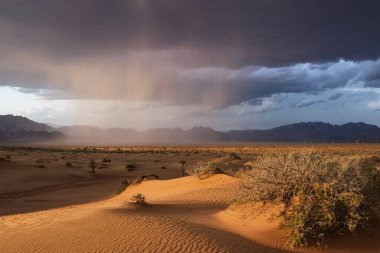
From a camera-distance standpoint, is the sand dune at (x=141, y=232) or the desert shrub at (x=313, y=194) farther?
the desert shrub at (x=313, y=194)

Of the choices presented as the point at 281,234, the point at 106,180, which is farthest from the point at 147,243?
the point at 106,180

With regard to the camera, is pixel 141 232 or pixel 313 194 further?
pixel 313 194

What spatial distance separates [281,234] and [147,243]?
388cm

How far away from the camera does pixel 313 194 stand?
12555 millimetres

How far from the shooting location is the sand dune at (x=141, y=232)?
1084 cm

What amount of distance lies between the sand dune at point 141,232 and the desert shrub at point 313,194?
0.68 m

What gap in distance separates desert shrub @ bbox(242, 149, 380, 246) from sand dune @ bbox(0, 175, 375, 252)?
0.68 meters

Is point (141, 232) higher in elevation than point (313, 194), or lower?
lower

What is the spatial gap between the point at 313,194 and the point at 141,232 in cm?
506

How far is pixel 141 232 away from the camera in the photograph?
38.7 ft

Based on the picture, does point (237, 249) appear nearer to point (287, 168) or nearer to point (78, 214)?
point (287, 168)

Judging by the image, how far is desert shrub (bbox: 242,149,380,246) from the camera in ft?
38.3

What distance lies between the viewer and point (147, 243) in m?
10.9

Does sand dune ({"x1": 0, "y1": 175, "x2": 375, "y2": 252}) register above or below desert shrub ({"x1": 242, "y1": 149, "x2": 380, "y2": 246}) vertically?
below
